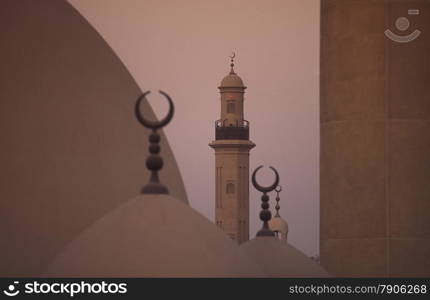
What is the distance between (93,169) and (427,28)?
6692mm

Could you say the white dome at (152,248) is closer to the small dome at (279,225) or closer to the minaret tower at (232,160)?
the small dome at (279,225)

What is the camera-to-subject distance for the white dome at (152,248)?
811 centimetres

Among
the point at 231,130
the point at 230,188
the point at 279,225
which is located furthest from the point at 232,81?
the point at 279,225

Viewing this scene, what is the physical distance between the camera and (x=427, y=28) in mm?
17156

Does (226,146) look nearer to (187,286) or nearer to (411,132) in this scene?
(411,132)

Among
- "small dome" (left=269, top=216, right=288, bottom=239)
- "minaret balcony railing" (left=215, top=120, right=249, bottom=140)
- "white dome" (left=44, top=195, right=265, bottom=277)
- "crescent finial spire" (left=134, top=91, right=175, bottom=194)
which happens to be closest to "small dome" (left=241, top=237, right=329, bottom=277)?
"white dome" (left=44, top=195, right=265, bottom=277)

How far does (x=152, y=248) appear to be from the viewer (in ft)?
26.8

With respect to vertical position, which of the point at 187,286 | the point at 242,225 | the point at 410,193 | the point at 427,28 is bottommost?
the point at 187,286

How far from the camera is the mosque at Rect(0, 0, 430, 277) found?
27.7 ft

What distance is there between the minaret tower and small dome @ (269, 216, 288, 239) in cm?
968

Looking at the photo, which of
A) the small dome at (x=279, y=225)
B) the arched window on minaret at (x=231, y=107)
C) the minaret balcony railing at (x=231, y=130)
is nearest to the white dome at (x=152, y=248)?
the small dome at (x=279, y=225)

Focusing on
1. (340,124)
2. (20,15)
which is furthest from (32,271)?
(340,124)

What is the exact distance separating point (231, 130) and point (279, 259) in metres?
31.8

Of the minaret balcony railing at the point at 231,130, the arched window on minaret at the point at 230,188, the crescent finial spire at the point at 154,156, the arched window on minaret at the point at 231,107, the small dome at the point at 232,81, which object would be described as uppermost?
the small dome at the point at 232,81
